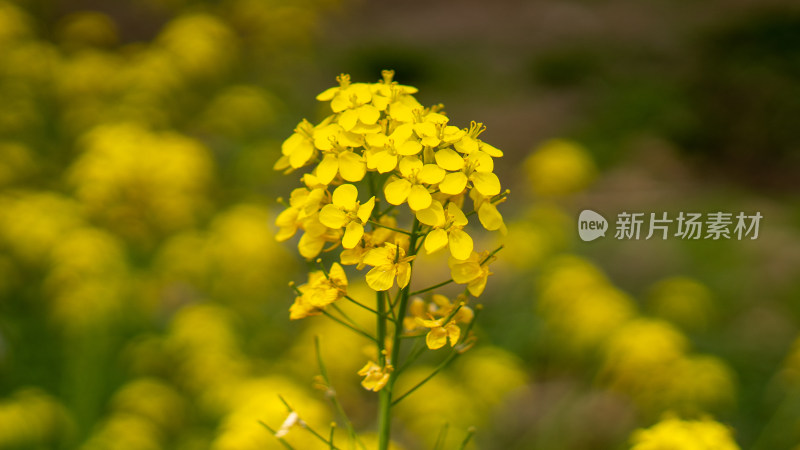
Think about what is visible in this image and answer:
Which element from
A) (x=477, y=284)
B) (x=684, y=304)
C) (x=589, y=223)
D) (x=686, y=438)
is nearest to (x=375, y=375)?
(x=477, y=284)

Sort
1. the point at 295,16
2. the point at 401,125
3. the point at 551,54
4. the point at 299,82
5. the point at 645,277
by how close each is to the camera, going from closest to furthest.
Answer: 1. the point at 401,125
2. the point at 645,277
3. the point at 295,16
4. the point at 299,82
5. the point at 551,54

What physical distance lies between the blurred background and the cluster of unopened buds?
115 centimetres

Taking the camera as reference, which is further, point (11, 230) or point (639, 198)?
Answer: point (639, 198)

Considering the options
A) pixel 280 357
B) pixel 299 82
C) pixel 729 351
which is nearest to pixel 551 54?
pixel 299 82

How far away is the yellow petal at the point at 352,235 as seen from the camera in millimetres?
1286

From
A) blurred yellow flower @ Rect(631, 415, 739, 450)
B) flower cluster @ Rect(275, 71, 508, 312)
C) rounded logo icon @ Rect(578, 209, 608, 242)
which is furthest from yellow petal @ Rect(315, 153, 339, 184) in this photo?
rounded logo icon @ Rect(578, 209, 608, 242)

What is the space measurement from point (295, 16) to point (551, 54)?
506cm

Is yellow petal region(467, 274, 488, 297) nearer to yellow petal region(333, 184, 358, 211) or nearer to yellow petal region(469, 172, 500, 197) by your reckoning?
yellow petal region(469, 172, 500, 197)

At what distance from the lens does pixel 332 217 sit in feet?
4.30

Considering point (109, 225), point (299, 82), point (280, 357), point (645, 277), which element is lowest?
point (280, 357)

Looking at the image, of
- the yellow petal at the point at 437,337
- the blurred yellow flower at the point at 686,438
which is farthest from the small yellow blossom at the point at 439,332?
the blurred yellow flower at the point at 686,438

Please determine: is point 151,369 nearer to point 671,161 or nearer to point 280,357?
point 280,357

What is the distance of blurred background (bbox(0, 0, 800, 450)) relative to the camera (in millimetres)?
3451

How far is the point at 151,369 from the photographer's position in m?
3.86
